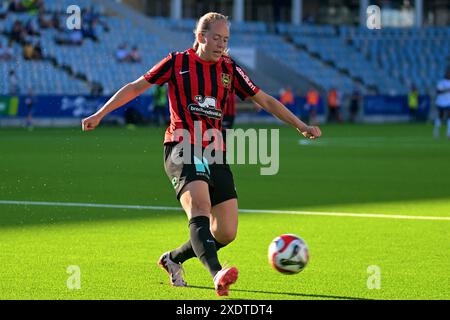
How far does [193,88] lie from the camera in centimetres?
890

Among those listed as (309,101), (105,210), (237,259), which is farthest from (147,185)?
(309,101)

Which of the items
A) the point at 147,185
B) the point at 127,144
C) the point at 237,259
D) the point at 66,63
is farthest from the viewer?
the point at 66,63

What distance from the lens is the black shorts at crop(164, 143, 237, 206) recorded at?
866 cm

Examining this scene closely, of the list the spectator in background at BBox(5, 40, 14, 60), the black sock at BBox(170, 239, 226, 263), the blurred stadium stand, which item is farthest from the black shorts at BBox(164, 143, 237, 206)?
the spectator in background at BBox(5, 40, 14, 60)

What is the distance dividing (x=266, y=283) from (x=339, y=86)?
50.5 meters

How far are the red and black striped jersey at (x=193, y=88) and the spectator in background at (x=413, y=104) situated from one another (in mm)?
47414

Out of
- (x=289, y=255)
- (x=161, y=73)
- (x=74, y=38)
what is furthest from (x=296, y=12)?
(x=289, y=255)

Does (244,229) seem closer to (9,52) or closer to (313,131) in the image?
(313,131)

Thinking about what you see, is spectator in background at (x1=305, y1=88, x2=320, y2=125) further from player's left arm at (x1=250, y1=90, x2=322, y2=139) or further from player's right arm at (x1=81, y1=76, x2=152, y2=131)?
player's right arm at (x1=81, y1=76, x2=152, y2=131)

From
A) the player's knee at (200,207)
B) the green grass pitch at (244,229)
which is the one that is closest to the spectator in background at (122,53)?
the green grass pitch at (244,229)

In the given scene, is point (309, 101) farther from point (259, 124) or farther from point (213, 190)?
point (213, 190)

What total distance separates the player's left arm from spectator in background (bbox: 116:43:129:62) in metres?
41.4

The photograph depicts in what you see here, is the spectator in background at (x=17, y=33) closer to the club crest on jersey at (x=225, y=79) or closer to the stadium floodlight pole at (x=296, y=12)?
the stadium floodlight pole at (x=296, y=12)

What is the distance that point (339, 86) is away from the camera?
59.1 metres
